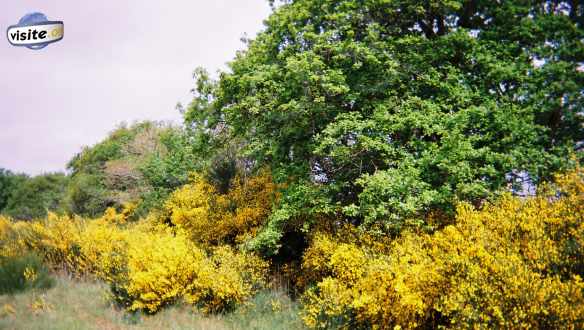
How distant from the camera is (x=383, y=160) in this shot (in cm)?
957

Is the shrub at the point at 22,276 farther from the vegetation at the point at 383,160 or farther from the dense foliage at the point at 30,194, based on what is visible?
the dense foliage at the point at 30,194

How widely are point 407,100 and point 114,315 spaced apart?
8.74m

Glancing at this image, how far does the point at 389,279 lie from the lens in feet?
22.2

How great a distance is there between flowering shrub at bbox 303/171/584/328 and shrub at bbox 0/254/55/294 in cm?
841

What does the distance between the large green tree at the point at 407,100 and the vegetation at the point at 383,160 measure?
51mm

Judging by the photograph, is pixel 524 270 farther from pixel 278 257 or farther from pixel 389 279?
pixel 278 257

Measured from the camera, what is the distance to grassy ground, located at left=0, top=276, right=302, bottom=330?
8.20 metres

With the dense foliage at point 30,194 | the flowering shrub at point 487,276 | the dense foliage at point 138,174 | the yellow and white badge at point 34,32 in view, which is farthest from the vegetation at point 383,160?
the dense foliage at point 30,194

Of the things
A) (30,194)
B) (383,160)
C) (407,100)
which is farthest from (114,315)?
(30,194)

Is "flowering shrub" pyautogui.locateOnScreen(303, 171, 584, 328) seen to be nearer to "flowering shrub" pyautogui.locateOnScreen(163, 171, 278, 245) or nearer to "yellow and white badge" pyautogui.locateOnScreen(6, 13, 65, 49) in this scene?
"flowering shrub" pyautogui.locateOnScreen(163, 171, 278, 245)

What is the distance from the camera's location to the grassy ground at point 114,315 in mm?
8195

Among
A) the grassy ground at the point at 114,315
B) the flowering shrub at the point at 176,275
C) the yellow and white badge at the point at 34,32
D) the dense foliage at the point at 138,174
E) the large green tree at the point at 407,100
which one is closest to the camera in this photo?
the grassy ground at the point at 114,315

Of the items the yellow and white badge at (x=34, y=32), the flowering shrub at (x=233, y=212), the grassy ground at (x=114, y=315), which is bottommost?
the grassy ground at (x=114, y=315)

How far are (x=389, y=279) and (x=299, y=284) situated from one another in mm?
Answer: 4595
